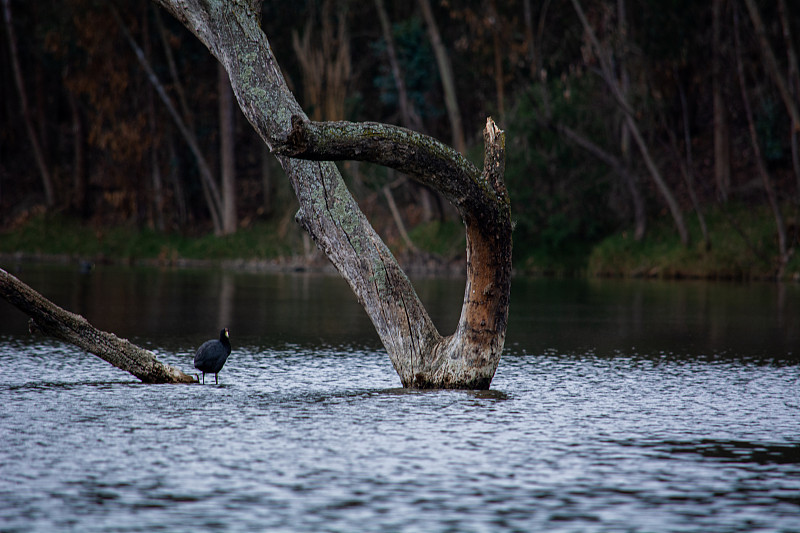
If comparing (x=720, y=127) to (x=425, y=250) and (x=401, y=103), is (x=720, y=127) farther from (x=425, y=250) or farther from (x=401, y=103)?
(x=401, y=103)

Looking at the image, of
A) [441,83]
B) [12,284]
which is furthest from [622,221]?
[12,284]

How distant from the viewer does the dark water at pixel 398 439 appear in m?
5.48

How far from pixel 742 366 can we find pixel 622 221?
67.7 ft

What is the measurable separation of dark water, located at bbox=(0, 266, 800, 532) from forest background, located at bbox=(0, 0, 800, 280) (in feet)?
50.9

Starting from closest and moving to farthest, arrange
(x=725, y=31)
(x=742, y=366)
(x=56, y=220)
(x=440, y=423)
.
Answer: (x=440, y=423) → (x=742, y=366) → (x=725, y=31) → (x=56, y=220)

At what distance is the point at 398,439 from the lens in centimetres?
727

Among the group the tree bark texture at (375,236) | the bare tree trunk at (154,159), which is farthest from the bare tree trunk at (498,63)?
the tree bark texture at (375,236)

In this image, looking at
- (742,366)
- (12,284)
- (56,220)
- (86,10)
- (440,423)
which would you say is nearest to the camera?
(440,423)

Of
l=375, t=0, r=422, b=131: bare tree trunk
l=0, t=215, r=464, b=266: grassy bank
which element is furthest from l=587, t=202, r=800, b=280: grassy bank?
l=375, t=0, r=422, b=131: bare tree trunk

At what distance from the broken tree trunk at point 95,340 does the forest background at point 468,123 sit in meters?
18.9

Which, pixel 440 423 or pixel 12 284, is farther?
pixel 12 284

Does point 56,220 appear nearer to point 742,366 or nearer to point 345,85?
point 345,85

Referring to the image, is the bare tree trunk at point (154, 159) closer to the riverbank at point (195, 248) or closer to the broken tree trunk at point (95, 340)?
the riverbank at point (195, 248)

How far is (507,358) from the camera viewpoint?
12.3 meters
